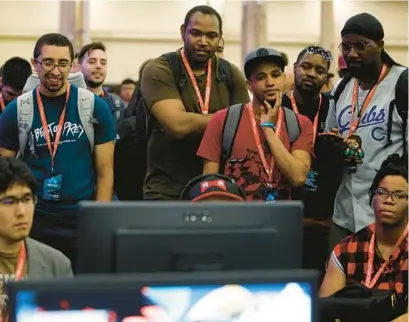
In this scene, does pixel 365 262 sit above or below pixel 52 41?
below

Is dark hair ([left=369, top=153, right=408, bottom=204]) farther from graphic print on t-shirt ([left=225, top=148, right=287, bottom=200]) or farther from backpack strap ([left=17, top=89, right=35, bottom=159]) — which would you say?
backpack strap ([left=17, top=89, right=35, bottom=159])

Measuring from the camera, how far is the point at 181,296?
1.71 meters

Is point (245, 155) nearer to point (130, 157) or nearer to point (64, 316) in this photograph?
point (130, 157)

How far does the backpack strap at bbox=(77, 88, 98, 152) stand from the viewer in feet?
13.9

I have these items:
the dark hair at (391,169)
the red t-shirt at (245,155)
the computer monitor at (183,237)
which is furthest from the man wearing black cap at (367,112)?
the computer monitor at (183,237)

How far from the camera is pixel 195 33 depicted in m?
4.06

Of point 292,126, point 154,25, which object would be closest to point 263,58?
point 292,126

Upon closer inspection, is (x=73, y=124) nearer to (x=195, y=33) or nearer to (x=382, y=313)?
(x=195, y=33)

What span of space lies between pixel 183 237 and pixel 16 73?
12.6ft

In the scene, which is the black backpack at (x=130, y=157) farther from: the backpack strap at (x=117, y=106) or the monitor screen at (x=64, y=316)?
the monitor screen at (x=64, y=316)

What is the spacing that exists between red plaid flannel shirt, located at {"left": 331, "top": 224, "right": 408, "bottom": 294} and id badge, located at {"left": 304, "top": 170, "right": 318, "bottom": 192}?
466 millimetres

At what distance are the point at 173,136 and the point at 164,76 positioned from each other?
11.2 inches

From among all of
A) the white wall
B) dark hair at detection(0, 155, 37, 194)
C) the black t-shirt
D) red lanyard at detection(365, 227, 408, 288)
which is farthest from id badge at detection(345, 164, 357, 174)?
the white wall

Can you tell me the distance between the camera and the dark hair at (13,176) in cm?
310
